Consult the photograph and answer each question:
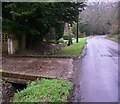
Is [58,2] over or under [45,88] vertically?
over

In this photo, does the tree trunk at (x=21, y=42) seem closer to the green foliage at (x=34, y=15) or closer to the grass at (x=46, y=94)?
the green foliage at (x=34, y=15)

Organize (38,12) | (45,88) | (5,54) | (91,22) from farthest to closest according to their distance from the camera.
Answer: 1. (91,22)
2. (5,54)
3. (38,12)
4. (45,88)

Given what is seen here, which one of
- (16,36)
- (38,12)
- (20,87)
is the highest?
(38,12)

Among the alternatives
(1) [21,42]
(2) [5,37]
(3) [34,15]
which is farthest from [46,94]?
(1) [21,42]

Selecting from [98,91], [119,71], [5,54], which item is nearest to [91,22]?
[5,54]

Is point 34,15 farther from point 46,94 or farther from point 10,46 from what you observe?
point 46,94

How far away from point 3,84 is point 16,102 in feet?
10.5

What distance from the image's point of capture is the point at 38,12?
56.2ft

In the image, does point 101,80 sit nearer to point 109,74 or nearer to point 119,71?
point 109,74

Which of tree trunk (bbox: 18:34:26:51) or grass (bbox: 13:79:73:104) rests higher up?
tree trunk (bbox: 18:34:26:51)

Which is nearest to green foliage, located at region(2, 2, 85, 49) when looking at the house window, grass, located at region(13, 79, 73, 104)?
the house window

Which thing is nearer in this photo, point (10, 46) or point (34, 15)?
point (34, 15)

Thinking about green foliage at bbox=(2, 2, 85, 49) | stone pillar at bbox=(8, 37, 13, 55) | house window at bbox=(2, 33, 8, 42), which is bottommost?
stone pillar at bbox=(8, 37, 13, 55)

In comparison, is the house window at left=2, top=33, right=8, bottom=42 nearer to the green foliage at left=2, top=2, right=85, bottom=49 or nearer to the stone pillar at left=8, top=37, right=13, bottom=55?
the stone pillar at left=8, top=37, right=13, bottom=55
